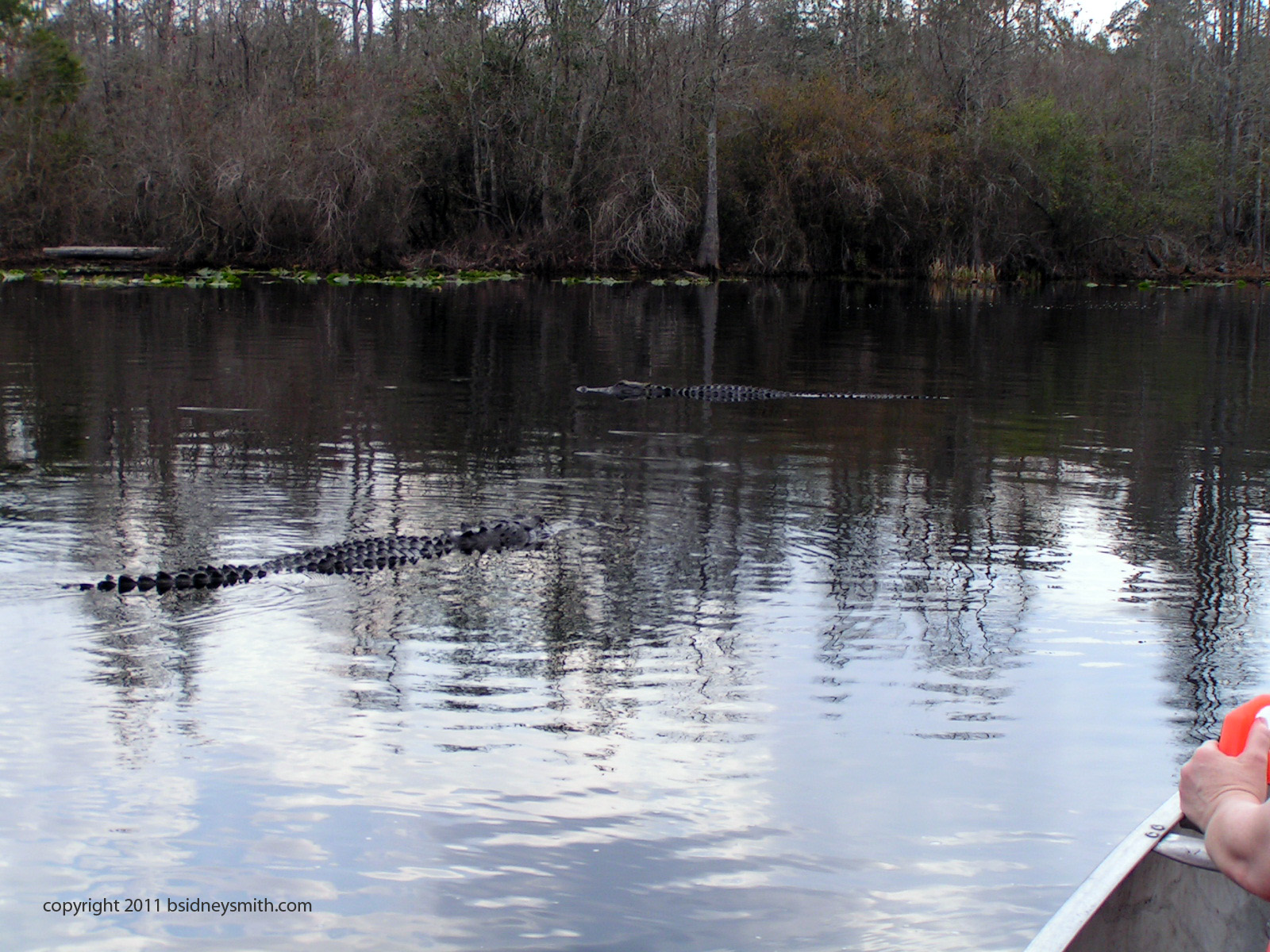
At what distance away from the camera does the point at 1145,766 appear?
4418 mm

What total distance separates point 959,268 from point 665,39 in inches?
422

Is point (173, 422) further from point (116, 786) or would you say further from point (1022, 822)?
point (1022, 822)

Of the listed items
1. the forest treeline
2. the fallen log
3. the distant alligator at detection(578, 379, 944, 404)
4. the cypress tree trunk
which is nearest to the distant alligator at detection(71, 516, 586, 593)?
the distant alligator at detection(578, 379, 944, 404)

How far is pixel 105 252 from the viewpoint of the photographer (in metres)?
34.9

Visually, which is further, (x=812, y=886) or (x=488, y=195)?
(x=488, y=195)

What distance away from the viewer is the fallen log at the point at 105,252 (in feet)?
115

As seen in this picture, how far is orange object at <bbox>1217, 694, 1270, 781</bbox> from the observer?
2.24 meters

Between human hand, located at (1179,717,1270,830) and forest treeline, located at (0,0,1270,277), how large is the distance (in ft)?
110

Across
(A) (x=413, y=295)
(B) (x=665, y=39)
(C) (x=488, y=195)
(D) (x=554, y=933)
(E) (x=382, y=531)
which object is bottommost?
(D) (x=554, y=933)

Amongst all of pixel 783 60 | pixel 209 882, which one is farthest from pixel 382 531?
pixel 783 60

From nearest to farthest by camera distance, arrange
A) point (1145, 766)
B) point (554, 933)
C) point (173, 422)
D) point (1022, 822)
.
Answer: 1. point (554, 933)
2. point (1022, 822)
3. point (1145, 766)
4. point (173, 422)

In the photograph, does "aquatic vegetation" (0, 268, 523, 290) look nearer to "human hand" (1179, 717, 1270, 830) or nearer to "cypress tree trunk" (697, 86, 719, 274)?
"cypress tree trunk" (697, 86, 719, 274)

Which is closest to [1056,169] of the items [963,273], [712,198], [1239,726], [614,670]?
[963,273]

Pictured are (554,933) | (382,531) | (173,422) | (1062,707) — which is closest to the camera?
(554,933)
